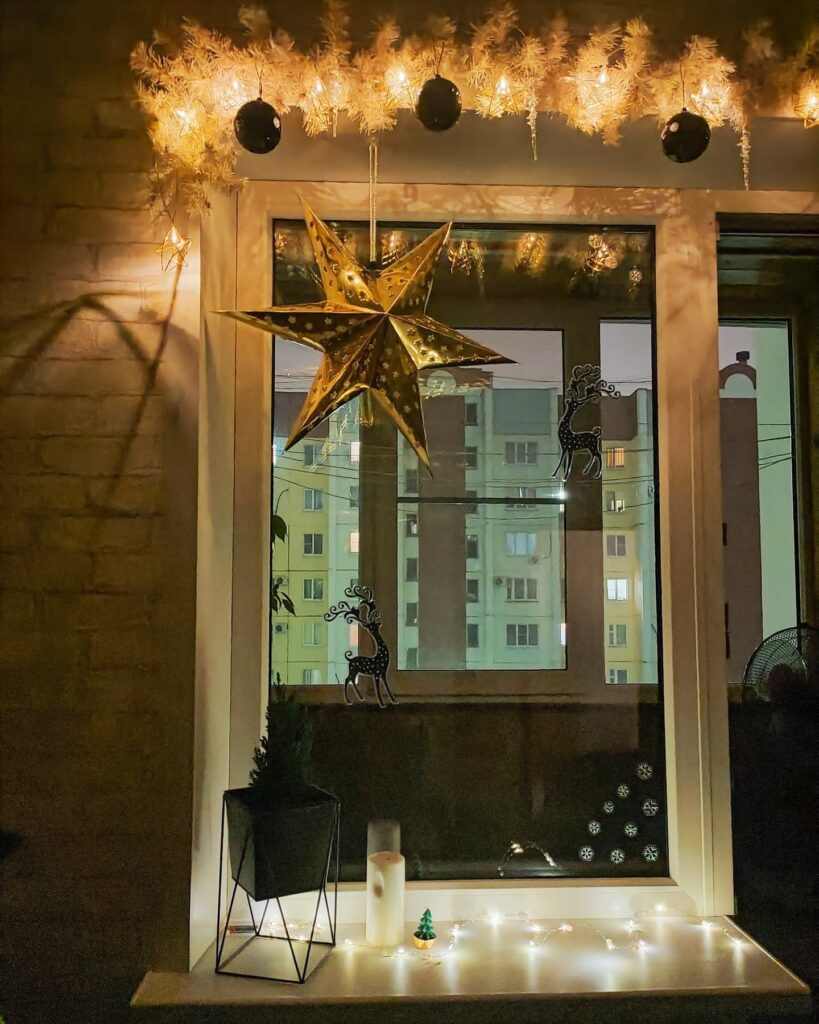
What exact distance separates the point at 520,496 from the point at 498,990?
2.97ft

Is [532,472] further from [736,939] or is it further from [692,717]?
[736,939]

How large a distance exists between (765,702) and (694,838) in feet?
1.08

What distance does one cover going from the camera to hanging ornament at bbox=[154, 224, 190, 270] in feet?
4.73

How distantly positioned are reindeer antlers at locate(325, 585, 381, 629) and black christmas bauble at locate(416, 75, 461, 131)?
0.88m

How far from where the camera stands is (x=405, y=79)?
1450mm

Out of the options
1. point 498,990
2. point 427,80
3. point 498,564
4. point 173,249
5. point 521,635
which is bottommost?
point 498,990

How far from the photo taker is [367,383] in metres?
1.45

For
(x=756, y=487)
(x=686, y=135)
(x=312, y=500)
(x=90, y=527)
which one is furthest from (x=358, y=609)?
(x=686, y=135)

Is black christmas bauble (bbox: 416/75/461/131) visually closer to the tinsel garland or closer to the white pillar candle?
the tinsel garland

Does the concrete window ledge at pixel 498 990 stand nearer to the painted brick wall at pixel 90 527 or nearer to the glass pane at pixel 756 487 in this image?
the painted brick wall at pixel 90 527

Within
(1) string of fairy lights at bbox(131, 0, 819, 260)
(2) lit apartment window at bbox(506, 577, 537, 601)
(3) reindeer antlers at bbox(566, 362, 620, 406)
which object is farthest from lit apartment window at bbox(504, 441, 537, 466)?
(1) string of fairy lights at bbox(131, 0, 819, 260)

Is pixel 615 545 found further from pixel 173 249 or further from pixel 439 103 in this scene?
pixel 173 249

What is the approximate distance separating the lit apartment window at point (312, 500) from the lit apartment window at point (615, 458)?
61 cm

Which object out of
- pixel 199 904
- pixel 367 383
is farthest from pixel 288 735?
pixel 367 383
